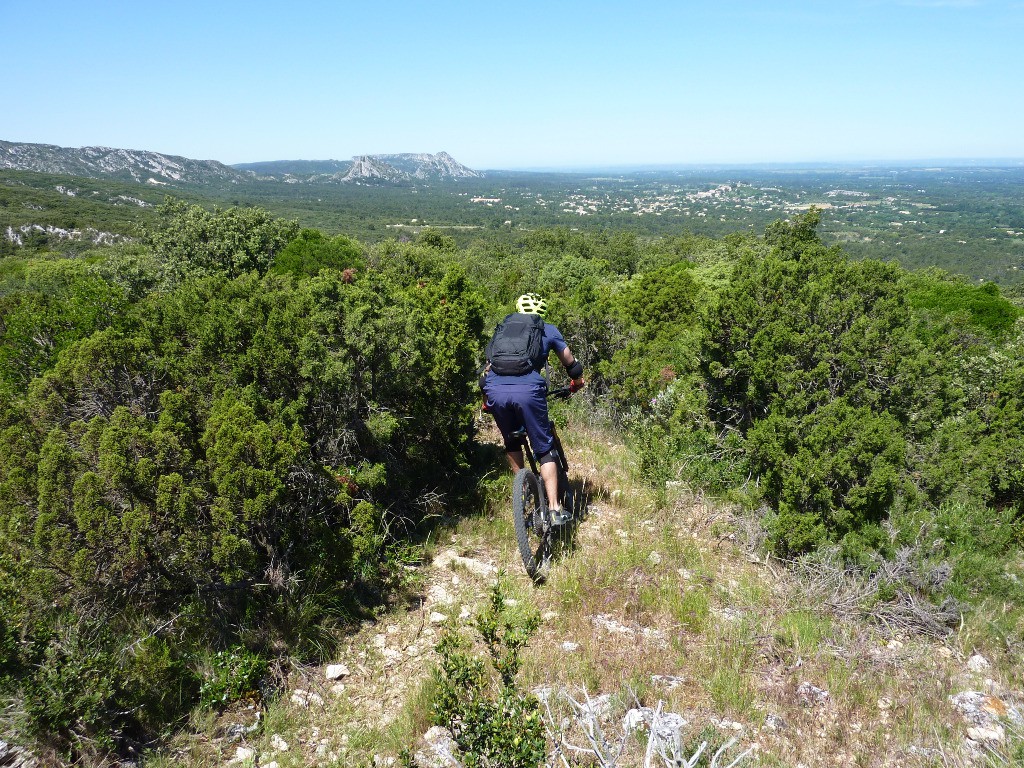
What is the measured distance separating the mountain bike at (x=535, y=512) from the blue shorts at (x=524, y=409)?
0.34 ft

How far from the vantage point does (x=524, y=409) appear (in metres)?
4.31

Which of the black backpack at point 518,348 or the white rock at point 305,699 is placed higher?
Result: the black backpack at point 518,348

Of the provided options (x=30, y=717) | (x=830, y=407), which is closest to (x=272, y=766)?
(x=30, y=717)

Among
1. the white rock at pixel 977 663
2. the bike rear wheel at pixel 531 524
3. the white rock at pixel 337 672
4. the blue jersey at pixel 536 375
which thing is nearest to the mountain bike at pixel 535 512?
the bike rear wheel at pixel 531 524

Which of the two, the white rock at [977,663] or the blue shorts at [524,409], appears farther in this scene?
the blue shorts at [524,409]

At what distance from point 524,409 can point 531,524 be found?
1013mm

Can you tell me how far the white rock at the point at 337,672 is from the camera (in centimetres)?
322

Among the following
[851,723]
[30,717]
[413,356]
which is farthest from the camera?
[413,356]

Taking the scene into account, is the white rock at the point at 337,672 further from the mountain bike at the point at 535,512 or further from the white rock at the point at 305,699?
the mountain bike at the point at 535,512

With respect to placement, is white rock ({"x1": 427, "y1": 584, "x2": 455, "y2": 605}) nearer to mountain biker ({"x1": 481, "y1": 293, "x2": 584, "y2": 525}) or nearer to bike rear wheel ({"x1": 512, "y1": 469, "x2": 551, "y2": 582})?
bike rear wheel ({"x1": 512, "y1": 469, "x2": 551, "y2": 582})

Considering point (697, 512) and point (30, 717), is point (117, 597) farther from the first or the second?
point (697, 512)

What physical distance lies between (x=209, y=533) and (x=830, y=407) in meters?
4.81

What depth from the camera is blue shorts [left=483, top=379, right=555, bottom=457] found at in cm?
429

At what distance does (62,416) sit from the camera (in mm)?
3607
